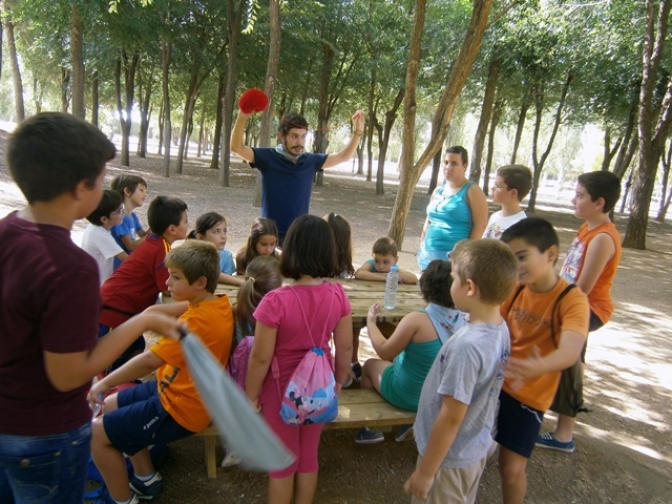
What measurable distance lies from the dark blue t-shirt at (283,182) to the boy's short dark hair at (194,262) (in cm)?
170

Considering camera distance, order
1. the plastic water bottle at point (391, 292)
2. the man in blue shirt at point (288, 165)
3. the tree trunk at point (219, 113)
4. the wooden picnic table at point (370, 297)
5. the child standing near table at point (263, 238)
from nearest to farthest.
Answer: the wooden picnic table at point (370, 297), the plastic water bottle at point (391, 292), the child standing near table at point (263, 238), the man in blue shirt at point (288, 165), the tree trunk at point (219, 113)

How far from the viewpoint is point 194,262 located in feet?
7.32

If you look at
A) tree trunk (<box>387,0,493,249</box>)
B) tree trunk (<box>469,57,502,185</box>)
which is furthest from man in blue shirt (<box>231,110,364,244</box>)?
tree trunk (<box>469,57,502,185</box>)

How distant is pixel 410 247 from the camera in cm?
1022

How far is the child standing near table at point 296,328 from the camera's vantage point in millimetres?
2150

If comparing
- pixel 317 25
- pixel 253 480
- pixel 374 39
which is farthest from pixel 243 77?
pixel 253 480

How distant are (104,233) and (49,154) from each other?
2.38m

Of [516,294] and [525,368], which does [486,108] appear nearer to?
[516,294]

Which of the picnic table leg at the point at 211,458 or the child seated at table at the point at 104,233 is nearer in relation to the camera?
the picnic table leg at the point at 211,458

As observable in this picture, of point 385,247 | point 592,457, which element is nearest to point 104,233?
point 385,247

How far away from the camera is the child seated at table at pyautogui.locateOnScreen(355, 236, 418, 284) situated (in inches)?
163

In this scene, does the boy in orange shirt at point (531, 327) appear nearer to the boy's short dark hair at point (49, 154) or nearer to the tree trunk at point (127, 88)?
the boy's short dark hair at point (49, 154)

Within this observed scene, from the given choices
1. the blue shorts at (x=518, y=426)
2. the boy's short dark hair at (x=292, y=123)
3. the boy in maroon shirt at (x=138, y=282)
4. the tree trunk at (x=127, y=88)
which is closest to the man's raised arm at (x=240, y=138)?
the boy's short dark hair at (x=292, y=123)

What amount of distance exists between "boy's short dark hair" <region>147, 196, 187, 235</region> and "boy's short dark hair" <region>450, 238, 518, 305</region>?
2.04 metres
